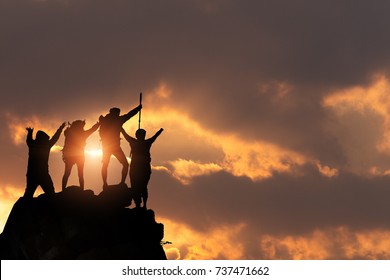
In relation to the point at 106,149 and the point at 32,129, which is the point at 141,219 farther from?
the point at 32,129

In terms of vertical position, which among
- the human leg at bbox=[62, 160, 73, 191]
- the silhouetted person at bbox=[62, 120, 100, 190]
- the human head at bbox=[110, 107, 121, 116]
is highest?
the human head at bbox=[110, 107, 121, 116]

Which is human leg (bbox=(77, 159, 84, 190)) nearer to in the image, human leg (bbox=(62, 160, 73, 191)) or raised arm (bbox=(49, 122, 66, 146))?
human leg (bbox=(62, 160, 73, 191))

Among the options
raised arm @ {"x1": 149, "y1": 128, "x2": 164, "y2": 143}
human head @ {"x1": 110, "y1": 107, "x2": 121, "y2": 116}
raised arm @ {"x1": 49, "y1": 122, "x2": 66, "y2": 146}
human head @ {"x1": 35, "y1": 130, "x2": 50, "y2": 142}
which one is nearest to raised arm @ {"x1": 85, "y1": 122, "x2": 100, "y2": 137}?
human head @ {"x1": 110, "y1": 107, "x2": 121, "y2": 116}

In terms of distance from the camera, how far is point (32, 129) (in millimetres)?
36125

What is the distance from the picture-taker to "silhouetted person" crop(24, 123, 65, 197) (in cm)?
3594

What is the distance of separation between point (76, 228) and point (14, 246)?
9.88ft

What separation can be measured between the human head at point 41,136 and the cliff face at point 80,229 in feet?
7.74

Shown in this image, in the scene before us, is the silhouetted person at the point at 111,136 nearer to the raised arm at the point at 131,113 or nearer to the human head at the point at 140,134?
the raised arm at the point at 131,113

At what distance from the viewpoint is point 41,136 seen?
36031 millimetres
